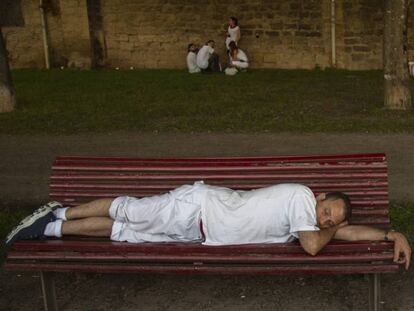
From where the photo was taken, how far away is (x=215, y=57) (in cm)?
1716

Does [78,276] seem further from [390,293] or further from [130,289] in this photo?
[390,293]

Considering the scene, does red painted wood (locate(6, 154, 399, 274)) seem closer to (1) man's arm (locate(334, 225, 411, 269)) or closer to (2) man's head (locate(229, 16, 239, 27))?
(1) man's arm (locate(334, 225, 411, 269))

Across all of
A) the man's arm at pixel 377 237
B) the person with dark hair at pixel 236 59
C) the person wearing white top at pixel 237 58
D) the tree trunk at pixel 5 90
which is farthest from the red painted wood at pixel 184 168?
the person wearing white top at pixel 237 58

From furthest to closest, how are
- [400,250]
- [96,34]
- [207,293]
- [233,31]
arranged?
[96,34], [233,31], [207,293], [400,250]

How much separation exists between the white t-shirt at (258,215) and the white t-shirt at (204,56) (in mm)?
13292

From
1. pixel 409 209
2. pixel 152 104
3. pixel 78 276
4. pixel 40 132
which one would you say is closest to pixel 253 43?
pixel 152 104

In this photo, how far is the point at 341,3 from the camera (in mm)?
16703

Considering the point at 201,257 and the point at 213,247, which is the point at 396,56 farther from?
the point at 201,257

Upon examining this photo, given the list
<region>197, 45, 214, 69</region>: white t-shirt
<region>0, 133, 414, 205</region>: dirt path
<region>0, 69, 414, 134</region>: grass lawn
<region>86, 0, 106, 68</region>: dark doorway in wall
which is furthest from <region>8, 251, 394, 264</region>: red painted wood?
<region>86, 0, 106, 68</region>: dark doorway in wall

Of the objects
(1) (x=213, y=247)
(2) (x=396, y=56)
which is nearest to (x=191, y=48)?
(2) (x=396, y=56)

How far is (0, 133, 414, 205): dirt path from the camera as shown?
6.86m

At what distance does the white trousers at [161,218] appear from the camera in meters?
3.93

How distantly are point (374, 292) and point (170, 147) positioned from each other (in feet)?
14.8

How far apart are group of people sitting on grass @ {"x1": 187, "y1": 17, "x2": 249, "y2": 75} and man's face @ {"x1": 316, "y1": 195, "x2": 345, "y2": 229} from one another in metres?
13.1
